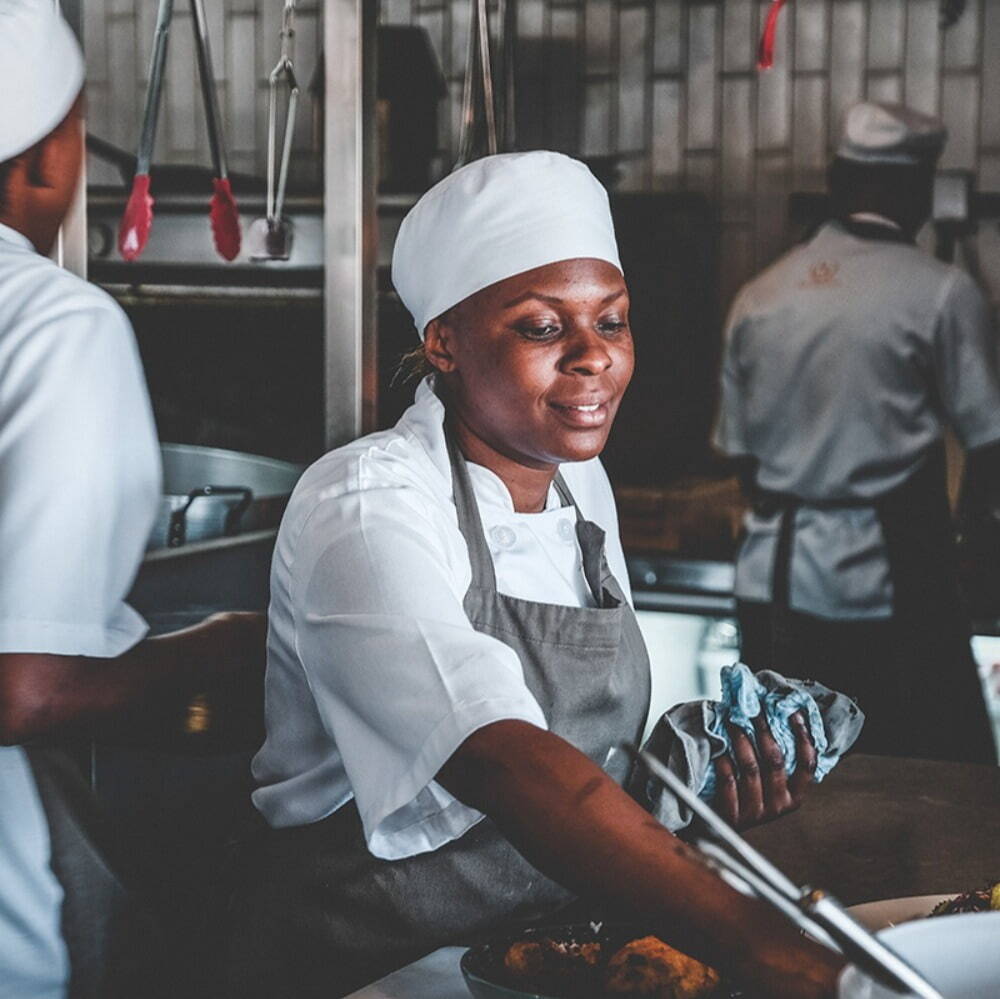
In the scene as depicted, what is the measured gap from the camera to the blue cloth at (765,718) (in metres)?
1.24

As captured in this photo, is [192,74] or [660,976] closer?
[660,976]

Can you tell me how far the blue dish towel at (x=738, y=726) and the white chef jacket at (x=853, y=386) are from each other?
2146 millimetres

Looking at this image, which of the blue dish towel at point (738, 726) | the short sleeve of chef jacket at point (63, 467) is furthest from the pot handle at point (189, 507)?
the blue dish towel at point (738, 726)

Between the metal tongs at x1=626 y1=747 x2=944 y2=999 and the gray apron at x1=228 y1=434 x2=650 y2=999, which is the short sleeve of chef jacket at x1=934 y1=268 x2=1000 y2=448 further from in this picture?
the metal tongs at x1=626 y1=747 x2=944 y2=999

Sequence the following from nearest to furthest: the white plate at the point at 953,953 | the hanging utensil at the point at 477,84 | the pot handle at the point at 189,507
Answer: the white plate at the point at 953,953 < the hanging utensil at the point at 477,84 < the pot handle at the point at 189,507

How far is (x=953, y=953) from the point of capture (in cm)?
81

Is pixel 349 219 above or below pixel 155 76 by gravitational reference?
below

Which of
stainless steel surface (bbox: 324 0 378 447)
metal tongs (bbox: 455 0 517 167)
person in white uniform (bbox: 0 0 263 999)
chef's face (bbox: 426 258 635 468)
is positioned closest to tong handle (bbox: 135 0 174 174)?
stainless steel surface (bbox: 324 0 378 447)

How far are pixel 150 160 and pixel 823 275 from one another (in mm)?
1815

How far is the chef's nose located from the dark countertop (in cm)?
56

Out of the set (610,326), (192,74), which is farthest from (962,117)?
(610,326)

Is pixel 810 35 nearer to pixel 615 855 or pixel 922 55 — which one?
pixel 922 55

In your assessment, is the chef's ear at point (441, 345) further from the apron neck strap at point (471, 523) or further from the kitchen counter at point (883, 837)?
the kitchen counter at point (883, 837)

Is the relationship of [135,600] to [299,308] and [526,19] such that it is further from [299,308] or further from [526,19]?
[526,19]
